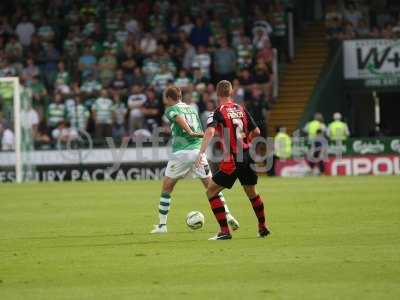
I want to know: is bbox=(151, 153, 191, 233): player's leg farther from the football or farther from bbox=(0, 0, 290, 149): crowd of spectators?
bbox=(0, 0, 290, 149): crowd of spectators

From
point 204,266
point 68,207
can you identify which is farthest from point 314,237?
point 68,207

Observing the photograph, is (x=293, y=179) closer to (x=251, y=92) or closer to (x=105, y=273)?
(x=251, y=92)

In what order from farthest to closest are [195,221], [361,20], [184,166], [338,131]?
[361,20] < [338,131] < [184,166] < [195,221]

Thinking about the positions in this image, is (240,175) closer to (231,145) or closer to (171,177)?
(231,145)

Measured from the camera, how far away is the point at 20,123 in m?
34.2

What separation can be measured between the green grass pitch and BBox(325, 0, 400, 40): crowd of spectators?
13482mm

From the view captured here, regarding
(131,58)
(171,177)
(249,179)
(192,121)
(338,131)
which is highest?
(131,58)

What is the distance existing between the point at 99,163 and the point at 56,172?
1588 mm

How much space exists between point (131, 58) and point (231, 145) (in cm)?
2297

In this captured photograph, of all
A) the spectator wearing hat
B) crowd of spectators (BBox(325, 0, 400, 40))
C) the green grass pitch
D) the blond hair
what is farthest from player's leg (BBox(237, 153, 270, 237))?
crowd of spectators (BBox(325, 0, 400, 40))

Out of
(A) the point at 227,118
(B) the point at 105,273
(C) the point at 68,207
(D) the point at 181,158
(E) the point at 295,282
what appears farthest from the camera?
(C) the point at 68,207

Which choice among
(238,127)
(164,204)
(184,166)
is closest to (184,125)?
(184,166)

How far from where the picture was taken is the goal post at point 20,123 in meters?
33.5

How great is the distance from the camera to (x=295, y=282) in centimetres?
1012
